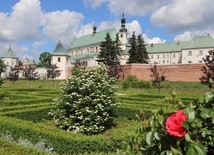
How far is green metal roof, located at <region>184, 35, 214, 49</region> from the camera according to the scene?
243ft

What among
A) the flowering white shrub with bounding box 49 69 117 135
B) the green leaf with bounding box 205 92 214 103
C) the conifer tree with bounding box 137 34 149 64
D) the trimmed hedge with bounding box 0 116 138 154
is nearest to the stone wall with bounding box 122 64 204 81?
the conifer tree with bounding box 137 34 149 64

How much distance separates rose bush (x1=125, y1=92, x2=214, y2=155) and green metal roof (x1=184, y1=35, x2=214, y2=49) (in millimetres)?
73812

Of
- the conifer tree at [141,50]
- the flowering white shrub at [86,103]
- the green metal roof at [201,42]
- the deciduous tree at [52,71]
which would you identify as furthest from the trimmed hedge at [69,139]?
the green metal roof at [201,42]

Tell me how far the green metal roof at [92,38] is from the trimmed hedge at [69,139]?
3138 inches

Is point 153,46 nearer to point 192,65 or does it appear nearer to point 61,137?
point 192,65

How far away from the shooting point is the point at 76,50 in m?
103

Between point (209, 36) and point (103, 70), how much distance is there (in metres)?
67.5

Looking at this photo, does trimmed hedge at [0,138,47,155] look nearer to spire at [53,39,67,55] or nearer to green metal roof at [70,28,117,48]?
spire at [53,39,67,55]

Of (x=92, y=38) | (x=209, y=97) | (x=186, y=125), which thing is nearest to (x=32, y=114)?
(x=209, y=97)

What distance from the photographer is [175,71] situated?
53.2 metres

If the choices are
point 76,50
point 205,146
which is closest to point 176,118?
point 205,146

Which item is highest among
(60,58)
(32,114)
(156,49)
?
(156,49)

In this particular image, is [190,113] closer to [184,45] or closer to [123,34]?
[184,45]

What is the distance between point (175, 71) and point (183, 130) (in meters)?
51.5
